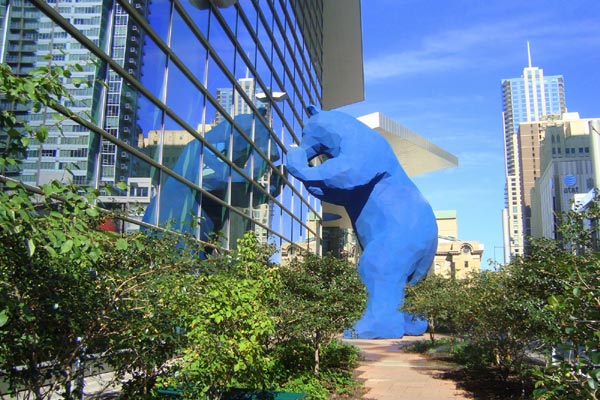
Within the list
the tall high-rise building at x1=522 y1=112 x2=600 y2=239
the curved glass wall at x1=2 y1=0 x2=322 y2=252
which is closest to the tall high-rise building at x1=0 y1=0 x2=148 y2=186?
the curved glass wall at x1=2 y1=0 x2=322 y2=252

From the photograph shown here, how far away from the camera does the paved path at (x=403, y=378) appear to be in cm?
1133

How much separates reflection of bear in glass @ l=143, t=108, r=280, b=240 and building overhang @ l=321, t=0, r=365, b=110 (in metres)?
18.3

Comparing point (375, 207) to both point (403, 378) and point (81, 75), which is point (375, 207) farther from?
point (81, 75)

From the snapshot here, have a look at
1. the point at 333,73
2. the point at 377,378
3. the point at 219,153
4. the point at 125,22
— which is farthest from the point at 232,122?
the point at 333,73

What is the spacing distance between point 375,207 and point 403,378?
43.7 ft

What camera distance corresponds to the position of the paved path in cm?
1133

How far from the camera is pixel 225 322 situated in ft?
18.3

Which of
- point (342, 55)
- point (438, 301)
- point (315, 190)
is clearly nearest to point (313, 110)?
point (315, 190)

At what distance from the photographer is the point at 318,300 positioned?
1109cm

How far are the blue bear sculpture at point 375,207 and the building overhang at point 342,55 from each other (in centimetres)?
1070

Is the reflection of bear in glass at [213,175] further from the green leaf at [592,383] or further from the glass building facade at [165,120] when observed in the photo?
the green leaf at [592,383]

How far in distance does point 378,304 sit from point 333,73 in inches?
704

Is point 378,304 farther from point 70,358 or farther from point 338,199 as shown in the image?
point 70,358

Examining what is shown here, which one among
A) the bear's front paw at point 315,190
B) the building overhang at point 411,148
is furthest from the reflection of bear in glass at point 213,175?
the building overhang at point 411,148
